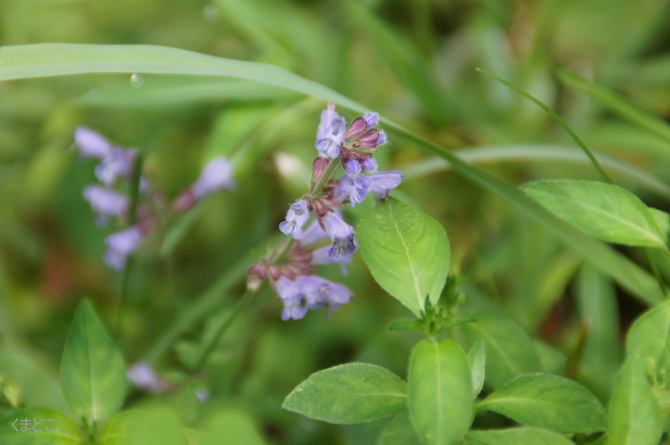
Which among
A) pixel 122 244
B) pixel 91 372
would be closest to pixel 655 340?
pixel 91 372

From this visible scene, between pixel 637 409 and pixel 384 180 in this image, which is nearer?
pixel 637 409

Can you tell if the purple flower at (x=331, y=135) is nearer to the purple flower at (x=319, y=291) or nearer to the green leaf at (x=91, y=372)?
the purple flower at (x=319, y=291)

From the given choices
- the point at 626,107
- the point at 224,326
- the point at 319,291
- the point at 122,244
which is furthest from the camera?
the point at 122,244

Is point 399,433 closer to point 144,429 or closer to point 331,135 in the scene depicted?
point 144,429

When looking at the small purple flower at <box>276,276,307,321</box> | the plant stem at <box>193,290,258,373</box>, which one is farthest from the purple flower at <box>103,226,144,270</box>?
the small purple flower at <box>276,276,307,321</box>

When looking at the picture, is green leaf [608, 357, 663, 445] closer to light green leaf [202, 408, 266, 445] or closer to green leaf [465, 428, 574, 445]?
green leaf [465, 428, 574, 445]

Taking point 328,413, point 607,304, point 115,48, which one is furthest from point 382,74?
point 328,413
